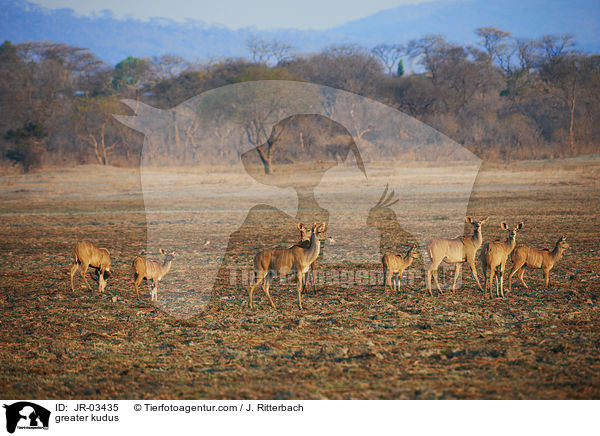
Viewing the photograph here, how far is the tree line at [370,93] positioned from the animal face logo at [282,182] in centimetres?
195

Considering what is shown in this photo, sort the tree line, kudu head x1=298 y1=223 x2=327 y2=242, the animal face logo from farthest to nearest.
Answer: the tree line, the animal face logo, kudu head x1=298 y1=223 x2=327 y2=242

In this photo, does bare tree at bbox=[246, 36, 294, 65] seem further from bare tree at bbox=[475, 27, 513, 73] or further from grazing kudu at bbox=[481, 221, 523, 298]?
grazing kudu at bbox=[481, 221, 523, 298]

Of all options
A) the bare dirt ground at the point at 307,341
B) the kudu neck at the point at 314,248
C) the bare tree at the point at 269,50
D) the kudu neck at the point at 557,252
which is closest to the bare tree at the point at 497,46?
the bare tree at the point at 269,50

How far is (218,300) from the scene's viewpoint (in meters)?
9.26

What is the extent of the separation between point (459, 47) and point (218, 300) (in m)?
57.0

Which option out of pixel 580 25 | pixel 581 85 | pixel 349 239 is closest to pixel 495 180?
pixel 349 239

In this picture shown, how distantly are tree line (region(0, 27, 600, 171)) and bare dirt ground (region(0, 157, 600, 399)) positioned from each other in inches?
1112

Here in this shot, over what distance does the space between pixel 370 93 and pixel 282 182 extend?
2219 cm

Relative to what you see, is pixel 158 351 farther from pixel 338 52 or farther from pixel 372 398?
pixel 338 52

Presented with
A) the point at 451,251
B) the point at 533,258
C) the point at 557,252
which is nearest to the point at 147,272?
the point at 451,251
